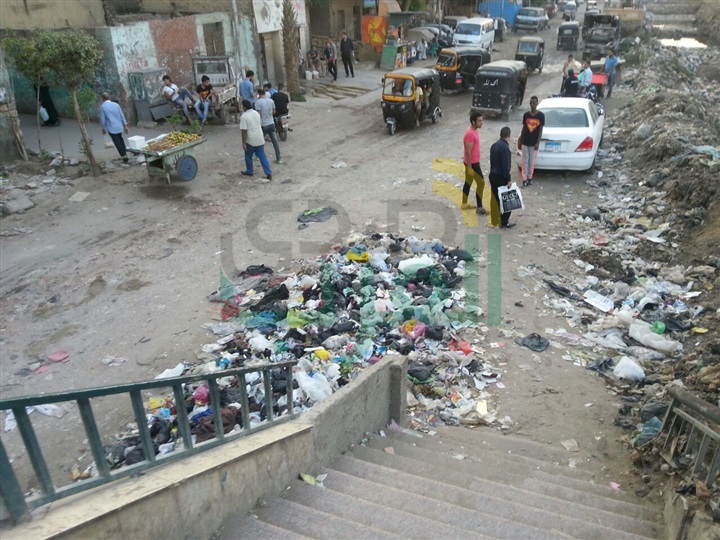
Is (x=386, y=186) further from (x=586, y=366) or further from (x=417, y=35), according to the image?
(x=417, y=35)

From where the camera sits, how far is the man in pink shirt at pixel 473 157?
9968 millimetres

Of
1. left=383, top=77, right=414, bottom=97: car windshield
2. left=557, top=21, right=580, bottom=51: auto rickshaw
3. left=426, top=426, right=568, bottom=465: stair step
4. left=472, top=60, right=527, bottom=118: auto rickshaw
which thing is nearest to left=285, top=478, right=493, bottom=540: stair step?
left=426, top=426, right=568, bottom=465: stair step

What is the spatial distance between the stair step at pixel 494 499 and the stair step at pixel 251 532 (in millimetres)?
1253

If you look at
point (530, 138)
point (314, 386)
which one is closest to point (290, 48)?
point (530, 138)

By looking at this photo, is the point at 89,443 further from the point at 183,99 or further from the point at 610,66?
the point at 610,66

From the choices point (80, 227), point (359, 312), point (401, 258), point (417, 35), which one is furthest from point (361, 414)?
point (417, 35)

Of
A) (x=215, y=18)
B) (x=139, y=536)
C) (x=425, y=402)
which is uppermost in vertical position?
(x=215, y=18)

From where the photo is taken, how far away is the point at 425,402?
6.12m

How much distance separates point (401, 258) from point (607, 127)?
35.4 ft

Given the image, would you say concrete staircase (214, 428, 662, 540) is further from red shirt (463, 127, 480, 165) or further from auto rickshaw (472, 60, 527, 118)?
auto rickshaw (472, 60, 527, 118)

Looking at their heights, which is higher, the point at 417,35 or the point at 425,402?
the point at 417,35

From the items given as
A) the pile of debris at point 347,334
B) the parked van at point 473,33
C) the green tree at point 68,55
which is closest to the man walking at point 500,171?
the pile of debris at point 347,334

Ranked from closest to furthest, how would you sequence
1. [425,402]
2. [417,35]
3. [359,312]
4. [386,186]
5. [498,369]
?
[425,402], [498,369], [359,312], [386,186], [417,35]

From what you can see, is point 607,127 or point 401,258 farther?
point 607,127
